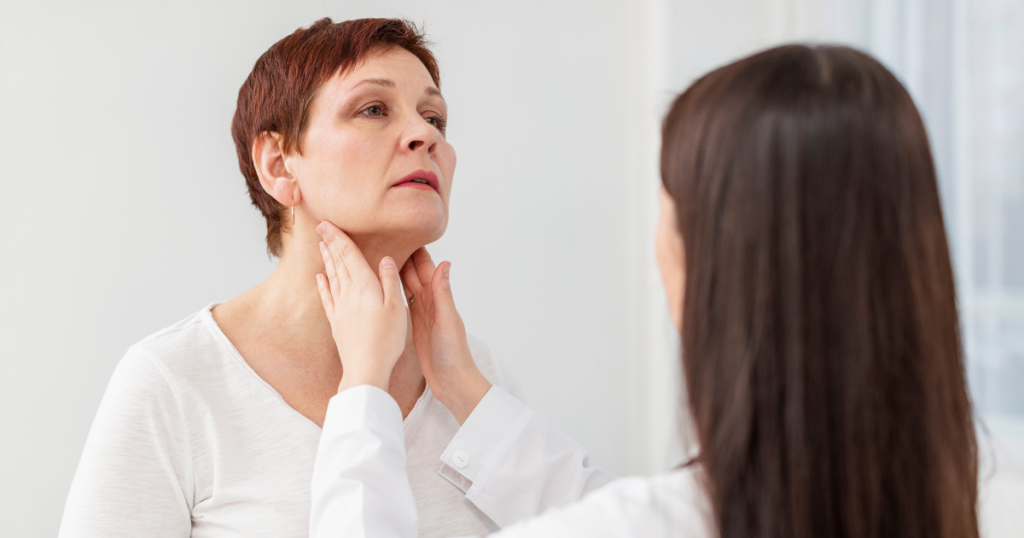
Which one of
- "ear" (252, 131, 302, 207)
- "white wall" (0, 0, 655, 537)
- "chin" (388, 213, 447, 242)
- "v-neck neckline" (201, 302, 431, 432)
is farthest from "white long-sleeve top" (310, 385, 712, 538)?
"white wall" (0, 0, 655, 537)

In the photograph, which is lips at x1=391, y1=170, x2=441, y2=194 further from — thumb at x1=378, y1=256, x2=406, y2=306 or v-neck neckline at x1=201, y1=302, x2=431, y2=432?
v-neck neckline at x1=201, y1=302, x2=431, y2=432

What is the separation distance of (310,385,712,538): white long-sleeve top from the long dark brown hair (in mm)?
64

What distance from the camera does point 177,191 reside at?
61.5 inches

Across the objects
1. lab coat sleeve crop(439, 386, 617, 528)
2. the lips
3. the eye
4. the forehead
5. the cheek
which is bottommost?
lab coat sleeve crop(439, 386, 617, 528)

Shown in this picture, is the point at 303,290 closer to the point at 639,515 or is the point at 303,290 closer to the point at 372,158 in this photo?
the point at 372,158

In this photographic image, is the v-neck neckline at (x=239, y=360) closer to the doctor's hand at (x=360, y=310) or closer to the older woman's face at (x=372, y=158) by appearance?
the doctor's hand at (x=360, y=310)

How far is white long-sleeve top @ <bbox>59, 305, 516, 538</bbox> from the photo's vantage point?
874 mm

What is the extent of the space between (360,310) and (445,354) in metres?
0.21

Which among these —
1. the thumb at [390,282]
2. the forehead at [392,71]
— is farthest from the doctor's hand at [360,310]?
the forehead at [392,71]

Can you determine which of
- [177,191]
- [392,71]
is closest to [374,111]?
[392,71]

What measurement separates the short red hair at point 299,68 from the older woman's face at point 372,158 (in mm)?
21

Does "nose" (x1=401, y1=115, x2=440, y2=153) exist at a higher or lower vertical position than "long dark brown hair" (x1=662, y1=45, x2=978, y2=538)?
higher

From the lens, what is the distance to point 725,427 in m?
0.60

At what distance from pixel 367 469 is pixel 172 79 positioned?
1194 mm
